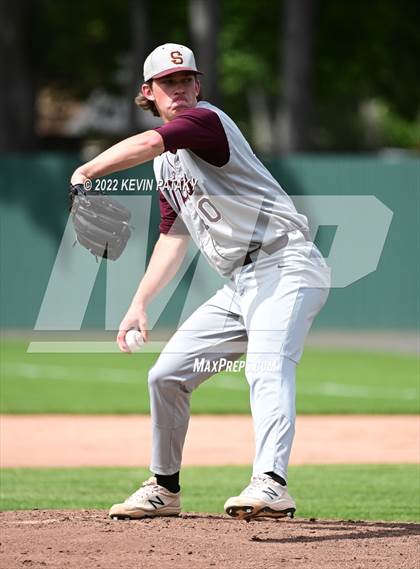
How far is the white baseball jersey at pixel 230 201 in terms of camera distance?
22.0 feet

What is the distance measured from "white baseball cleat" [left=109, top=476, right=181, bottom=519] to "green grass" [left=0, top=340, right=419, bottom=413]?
7.65m

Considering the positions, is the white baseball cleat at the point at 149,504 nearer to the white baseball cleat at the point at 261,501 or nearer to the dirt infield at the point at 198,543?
the dirt infield at the point at 198,543

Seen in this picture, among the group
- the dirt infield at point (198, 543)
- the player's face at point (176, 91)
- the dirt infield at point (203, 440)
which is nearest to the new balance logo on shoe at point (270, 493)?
the dirt infield at point (198, 543)

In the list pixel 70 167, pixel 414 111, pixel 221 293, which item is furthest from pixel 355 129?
pixel 221 293

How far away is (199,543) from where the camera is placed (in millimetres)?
6371

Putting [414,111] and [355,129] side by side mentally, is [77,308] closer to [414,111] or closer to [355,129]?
[414,111]

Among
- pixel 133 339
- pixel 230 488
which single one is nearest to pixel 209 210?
pixel 133 339

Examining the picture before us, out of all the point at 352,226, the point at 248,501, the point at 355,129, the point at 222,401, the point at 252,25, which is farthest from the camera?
the point at 355,129

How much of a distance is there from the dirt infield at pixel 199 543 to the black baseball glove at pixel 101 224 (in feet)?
4.82

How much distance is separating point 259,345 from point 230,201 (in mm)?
756

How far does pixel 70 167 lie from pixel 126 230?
→ 18.1m

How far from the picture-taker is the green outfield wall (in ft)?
77.7

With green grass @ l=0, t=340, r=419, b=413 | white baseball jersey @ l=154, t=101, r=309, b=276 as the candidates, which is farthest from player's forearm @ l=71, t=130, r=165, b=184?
green grass @ l=0, t=340, r=419, b=413

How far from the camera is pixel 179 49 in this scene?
6.72 metres
